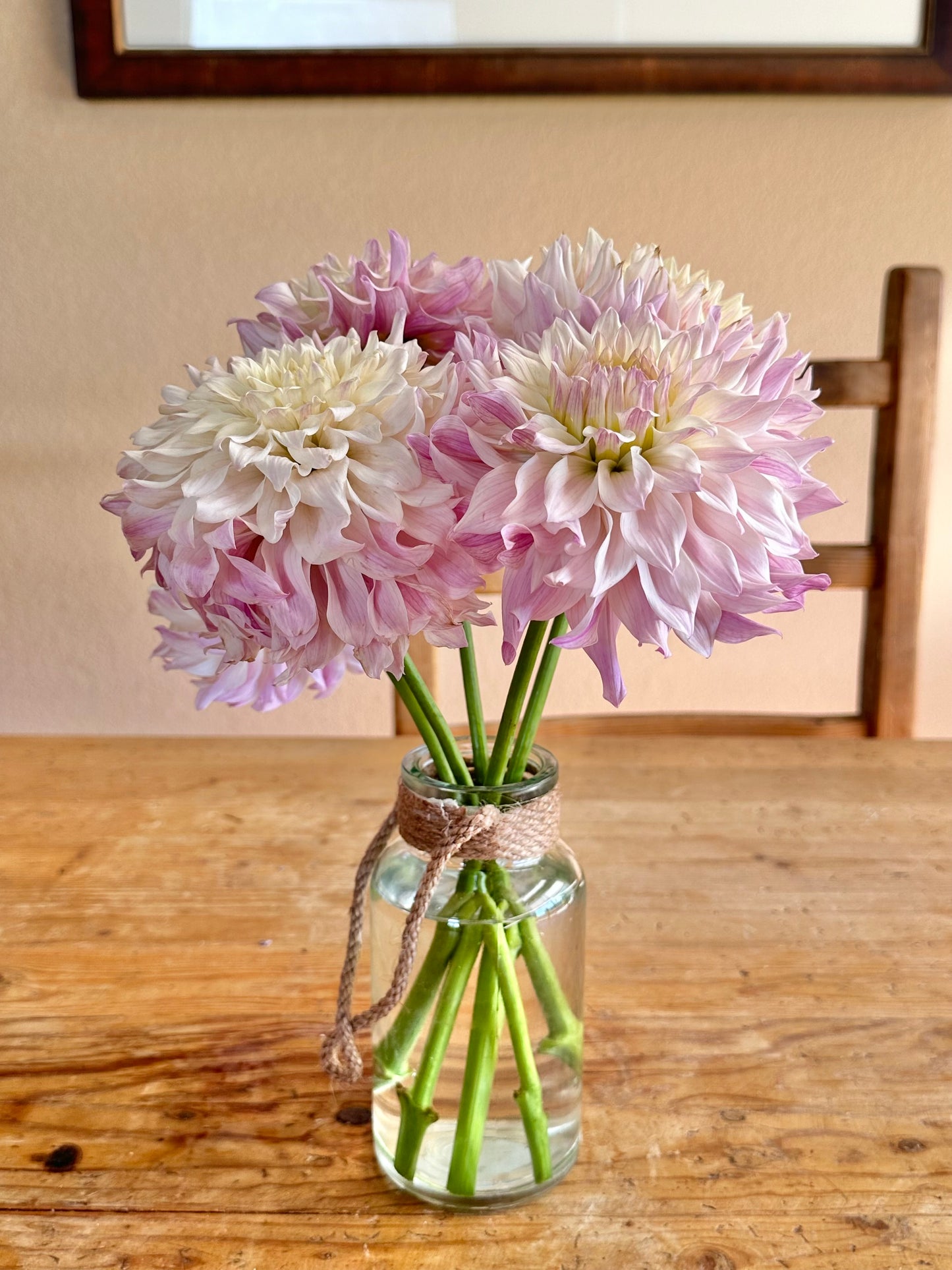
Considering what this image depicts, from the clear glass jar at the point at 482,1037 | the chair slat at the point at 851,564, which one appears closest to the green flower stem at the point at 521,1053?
the clear glass jar at the point at 482,1037

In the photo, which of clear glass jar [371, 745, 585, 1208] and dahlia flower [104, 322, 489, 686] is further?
clear glass jar [371, 745, 585, 1208]

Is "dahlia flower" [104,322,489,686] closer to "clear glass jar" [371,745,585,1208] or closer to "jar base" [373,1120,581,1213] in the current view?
"clear glass jar" [371,745,585,1208]

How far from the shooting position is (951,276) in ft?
5.32

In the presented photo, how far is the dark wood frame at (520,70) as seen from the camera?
1.50 metres

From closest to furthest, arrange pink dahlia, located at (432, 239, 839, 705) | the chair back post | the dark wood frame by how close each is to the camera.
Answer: pink dahlia, located at (432, 239, 839, 705) → the chair back post → the dark wood frame

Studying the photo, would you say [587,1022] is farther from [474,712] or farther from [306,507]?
[306,507]

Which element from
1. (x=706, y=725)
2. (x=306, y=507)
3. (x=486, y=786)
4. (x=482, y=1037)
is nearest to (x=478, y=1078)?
(x=482, y=1037)

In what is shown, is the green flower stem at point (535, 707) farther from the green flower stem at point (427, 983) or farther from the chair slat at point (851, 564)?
the chair slat at point (851, 564)

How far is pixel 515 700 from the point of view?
0.44 meters

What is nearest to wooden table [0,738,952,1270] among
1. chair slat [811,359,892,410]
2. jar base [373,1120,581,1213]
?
jar base [373,1120,581,1213]

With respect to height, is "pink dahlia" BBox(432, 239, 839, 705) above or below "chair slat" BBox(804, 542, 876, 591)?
above

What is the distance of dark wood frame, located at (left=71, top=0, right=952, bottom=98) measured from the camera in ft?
4.91

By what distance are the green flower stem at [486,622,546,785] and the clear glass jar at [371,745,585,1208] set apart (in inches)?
0.5

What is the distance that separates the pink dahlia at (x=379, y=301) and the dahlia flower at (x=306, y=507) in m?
0.06
